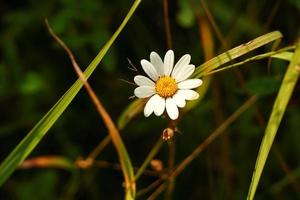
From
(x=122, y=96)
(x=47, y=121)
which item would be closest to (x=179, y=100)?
(x=47, y=121)

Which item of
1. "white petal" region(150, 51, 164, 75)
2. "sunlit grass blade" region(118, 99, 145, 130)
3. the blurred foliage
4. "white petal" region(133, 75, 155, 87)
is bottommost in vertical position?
"white petal" region(133, 75, 155, 87)

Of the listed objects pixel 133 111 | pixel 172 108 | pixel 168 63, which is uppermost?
pixel 133 111

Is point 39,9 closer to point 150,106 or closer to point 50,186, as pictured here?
point 50,186

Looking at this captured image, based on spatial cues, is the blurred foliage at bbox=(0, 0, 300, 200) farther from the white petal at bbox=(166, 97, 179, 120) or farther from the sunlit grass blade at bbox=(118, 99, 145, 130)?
the white petal at bbox=(166, 97, 179, 120)

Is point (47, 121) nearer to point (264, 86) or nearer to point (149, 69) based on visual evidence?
point (149, 69)

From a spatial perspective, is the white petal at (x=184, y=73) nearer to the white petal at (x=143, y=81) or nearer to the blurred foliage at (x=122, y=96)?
the white petal at (x=143, y=81)

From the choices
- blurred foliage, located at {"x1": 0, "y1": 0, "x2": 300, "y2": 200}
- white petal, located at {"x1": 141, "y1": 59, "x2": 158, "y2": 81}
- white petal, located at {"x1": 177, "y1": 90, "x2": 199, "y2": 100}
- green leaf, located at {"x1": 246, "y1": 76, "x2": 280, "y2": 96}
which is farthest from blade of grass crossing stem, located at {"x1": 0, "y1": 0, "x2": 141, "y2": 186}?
blurred foliage, located at {"x1": 0, "y1": 0, "x2": 300, "y2": 200}
